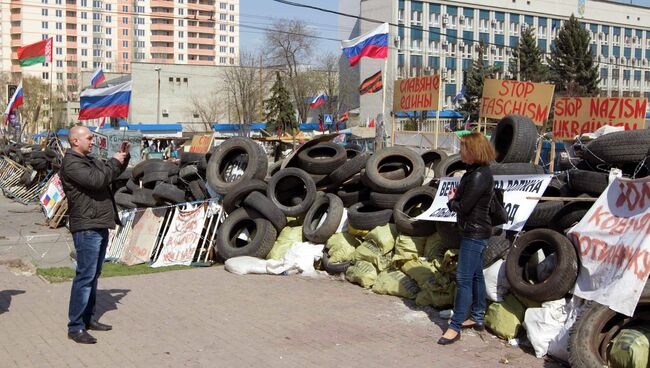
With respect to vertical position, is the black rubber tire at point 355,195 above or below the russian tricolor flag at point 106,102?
below

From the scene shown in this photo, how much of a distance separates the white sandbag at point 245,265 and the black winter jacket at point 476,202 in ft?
13.1

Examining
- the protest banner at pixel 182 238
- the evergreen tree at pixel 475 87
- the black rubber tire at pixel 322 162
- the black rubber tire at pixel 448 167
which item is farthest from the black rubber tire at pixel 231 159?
the evergreen tree at pixel 475 87

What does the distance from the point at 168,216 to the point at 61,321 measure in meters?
4.59

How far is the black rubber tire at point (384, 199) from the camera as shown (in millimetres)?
9773

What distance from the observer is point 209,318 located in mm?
7184

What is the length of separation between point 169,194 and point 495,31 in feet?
A: 249

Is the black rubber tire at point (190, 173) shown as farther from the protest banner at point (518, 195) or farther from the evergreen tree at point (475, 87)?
the evergreen tree at point (475, 87)

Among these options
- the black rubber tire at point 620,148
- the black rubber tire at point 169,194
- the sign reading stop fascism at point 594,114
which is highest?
the sign reading stop fascism at point 594,114

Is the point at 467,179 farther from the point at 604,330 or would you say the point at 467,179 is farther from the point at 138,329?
the point at 138,329

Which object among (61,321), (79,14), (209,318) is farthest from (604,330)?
(79,14)

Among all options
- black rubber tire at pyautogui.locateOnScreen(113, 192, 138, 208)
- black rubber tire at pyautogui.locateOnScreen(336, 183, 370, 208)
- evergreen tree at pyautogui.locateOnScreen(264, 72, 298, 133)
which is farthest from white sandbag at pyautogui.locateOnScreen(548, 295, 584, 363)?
evergreen tree at pyautogui.locateOnScreen(264, 72, 298, 133)

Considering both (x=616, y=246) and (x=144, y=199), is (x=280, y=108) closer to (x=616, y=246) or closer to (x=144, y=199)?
(x=144, y=199)

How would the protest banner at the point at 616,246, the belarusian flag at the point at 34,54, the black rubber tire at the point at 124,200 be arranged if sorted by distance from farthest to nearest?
the belarusian flag at the point at 34,54 < the black rubber tire at the point at 124,200 < the protest banner at the point at 616,246

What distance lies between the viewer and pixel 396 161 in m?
11.0
